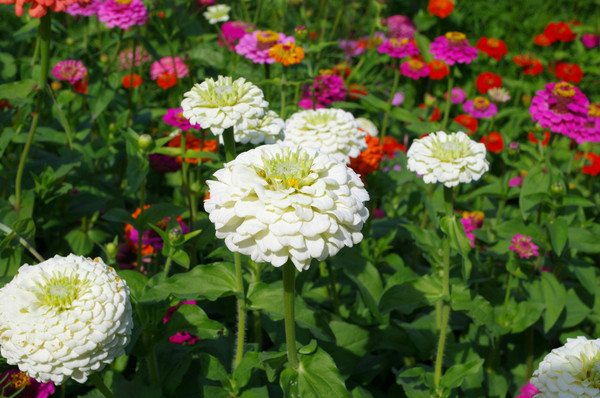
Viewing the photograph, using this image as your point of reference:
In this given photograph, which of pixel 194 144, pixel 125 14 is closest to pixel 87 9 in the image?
pixel 125 14

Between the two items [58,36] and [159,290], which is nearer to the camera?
[159,290]

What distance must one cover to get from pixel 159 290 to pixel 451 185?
905mm

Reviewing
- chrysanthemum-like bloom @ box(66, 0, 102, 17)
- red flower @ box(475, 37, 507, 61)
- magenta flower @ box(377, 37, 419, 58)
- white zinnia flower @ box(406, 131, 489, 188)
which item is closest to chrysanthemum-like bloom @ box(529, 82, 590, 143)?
white zinnia flower @ box(406, 131, 489, 188)

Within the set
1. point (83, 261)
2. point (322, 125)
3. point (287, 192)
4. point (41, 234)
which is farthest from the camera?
point (41, 234)

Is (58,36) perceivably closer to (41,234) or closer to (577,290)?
(41,234)

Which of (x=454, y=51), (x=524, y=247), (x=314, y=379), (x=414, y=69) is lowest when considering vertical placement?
(x=414, y=69)

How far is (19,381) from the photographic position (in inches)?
62.2

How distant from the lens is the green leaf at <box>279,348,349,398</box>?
1392 millimetres

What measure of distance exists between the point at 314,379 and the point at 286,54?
1.45 meters

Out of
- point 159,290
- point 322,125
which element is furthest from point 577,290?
point 159,290

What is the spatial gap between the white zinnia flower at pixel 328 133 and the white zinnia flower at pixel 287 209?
2.65ft

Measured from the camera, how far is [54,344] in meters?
1.24

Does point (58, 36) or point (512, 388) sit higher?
point (58, 36)

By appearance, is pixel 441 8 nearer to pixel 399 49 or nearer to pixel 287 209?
pixel 399 49
